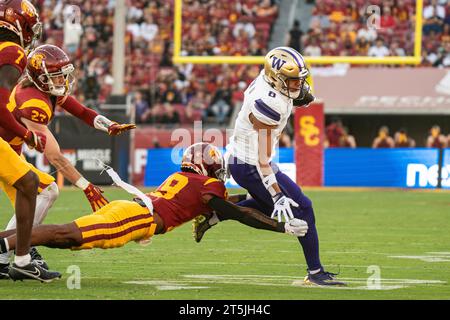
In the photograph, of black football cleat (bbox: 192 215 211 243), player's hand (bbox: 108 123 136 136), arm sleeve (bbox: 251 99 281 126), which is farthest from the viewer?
player's hand (bbox: 108 123 136 136)

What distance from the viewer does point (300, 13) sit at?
21.7 m

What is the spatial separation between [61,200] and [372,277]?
8915mm

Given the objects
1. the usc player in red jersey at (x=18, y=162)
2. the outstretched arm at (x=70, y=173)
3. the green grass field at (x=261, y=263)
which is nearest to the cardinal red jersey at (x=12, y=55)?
the usc player in red jersey at (x=18, y=162)

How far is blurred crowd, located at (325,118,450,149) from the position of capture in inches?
831

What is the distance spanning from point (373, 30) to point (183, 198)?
12390 mm

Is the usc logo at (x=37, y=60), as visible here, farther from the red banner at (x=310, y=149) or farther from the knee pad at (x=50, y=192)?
the red banner at (x=310, y=149)

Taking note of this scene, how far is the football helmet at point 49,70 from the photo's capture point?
7902 mm

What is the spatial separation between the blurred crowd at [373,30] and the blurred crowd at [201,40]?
18 mm

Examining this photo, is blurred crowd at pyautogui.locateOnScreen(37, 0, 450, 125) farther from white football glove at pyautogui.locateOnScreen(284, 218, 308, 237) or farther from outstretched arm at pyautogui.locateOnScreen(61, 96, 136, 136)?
white football glove at pyautogui.locateOnScreen(284, 218, 308, 237)

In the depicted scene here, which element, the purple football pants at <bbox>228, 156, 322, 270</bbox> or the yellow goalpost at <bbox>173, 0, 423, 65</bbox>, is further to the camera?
the yellow goalpost at <bbox>173, 0, 423, 65</bbox>

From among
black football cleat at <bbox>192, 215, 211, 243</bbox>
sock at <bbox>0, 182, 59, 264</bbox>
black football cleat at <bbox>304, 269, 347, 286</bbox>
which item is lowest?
black football cleat at <bbox>304, 269, 347, 286</bbox>

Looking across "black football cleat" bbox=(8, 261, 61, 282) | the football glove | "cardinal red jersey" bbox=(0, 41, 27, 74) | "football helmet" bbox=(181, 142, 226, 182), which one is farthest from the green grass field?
"cardinal red jersey" bbox=(0, 41, 27, 74)
